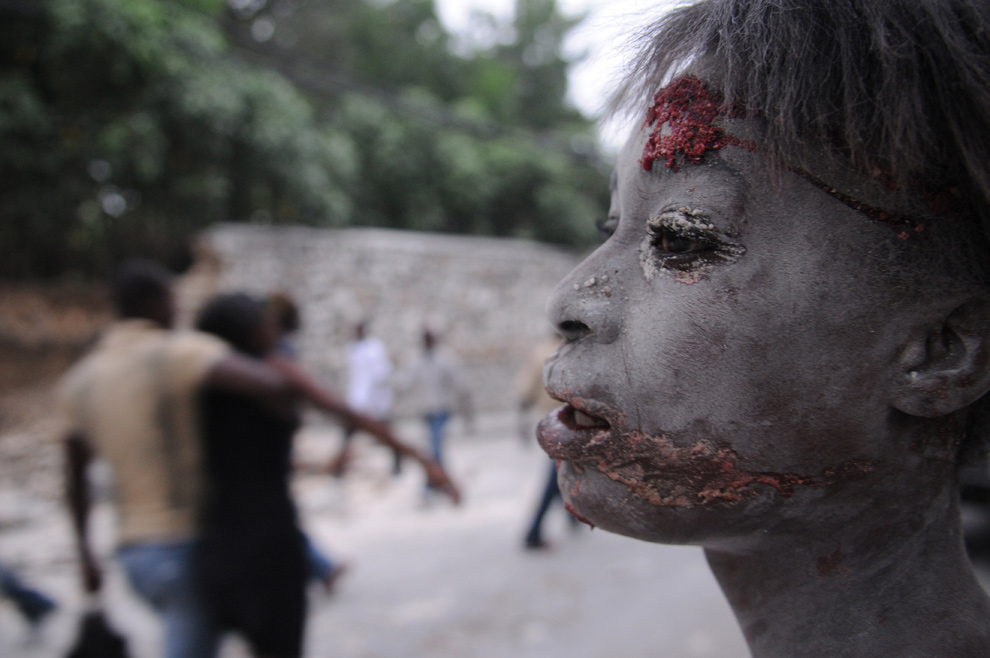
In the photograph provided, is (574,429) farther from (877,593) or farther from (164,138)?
(164,138)

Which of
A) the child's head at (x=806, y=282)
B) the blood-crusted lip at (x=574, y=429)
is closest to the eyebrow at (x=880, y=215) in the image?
the child's head at (x=806, y=282)

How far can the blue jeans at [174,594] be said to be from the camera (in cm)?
243

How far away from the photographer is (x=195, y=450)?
103 inches

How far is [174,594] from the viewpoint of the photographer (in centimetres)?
246

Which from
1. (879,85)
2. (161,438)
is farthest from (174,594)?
(879,85)

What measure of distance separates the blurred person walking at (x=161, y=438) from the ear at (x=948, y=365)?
7.24 ft

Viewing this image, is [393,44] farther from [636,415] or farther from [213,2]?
[636,415]

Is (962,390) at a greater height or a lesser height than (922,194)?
lesser

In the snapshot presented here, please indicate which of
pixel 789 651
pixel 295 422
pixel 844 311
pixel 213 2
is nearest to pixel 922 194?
pixel 844 311

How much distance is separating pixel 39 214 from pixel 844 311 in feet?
33.2

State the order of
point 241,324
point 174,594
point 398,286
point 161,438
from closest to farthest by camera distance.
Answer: point 174,594 → point 161,438 → point 241,324 → point 398,286

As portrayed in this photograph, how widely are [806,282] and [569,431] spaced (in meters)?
0.38

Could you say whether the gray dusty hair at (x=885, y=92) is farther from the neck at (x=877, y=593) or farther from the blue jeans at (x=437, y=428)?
the blue jeans at (x=437, y=428)

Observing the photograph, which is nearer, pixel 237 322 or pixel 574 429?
pixel 574 429
